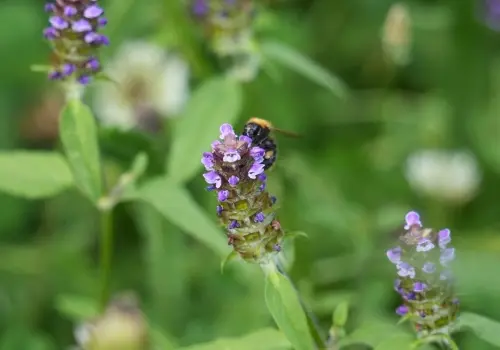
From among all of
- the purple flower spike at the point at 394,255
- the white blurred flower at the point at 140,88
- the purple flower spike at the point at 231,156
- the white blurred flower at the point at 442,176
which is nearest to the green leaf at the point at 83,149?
the purple flower spike at the point at 231,156

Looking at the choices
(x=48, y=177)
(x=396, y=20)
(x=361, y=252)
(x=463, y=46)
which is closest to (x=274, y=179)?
(x=361, y=252)

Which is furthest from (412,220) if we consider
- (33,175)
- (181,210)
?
(33,175)

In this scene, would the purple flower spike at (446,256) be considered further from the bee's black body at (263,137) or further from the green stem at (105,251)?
the green stem at (105,251)

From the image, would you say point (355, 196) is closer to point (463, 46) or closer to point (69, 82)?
point (463, 46)

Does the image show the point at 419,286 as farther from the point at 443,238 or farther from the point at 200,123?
the point at 200,123

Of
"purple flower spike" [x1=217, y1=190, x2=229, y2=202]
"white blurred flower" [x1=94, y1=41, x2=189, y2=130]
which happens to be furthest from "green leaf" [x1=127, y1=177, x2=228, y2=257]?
"white blurred flower" [x1=94, y1=41, x2=189, y2=130]
